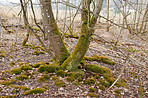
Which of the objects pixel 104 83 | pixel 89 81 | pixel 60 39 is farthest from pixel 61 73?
pixel 104 83

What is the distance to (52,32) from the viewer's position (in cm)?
384

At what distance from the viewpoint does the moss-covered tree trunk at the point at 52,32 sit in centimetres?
358

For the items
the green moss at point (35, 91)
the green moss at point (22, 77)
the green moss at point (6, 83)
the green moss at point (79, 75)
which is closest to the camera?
the green moss at point (35, 91)

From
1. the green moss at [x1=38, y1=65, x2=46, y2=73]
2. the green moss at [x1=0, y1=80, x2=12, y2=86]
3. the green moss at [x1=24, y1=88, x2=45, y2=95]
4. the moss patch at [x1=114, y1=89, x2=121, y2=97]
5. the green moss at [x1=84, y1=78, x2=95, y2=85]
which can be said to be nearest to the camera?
the green moss at [x1=24, y1=88, x2=45, y2=95]

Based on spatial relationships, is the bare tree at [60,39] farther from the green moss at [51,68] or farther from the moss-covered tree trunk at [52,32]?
the green moss at [51,68]

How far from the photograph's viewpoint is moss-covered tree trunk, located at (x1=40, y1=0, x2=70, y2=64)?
11.8 feet

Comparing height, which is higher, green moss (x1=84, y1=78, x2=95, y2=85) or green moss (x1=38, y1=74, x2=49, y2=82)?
green moss (x1=38, y1=74, x2=49, y2=82)

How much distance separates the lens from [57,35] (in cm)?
393

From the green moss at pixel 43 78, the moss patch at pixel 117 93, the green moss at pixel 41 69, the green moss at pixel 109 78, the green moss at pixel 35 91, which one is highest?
the green moss at pixel 41 69

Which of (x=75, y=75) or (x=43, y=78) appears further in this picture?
(x=75, y=75)

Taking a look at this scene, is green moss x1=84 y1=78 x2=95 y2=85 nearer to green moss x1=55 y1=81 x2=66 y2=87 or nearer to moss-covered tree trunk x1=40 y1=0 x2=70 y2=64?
green moss x1=55 y1=81 x2=66 y2=87

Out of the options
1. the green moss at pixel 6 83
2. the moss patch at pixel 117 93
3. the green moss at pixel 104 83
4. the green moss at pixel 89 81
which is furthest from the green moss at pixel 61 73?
the moss patch at pixel 117 93

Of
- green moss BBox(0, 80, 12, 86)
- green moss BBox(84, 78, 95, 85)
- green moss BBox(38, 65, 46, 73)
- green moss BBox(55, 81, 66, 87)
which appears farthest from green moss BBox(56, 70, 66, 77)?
green moss BBox(0, 80, 12, 86)

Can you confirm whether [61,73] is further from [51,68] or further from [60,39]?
[60,39]
